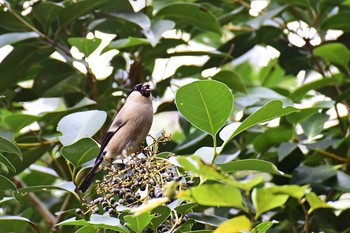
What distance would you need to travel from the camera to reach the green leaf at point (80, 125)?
2.34 meters

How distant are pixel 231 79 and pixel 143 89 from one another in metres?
0.38

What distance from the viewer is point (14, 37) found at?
2.80 metres

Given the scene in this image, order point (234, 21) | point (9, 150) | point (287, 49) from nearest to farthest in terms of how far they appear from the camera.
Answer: point (9, 150) < point (287, 49) < point (234, 21)

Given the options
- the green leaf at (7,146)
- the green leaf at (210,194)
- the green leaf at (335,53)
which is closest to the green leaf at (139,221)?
the green leaf at (210,194)

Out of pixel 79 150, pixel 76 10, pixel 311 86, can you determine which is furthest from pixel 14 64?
pixel 311 86

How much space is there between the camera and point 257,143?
2.85 metres

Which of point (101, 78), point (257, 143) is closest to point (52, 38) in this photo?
point (101, 78)

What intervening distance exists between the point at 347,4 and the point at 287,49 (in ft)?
1.13

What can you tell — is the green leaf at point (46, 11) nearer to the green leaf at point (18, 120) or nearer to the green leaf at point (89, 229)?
the green leaf at point (18, 120)

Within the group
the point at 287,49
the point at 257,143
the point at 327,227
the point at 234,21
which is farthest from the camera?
the point at 234,21

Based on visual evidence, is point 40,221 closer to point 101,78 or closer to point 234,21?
point 101,78

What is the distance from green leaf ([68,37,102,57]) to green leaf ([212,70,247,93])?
1.87 ft

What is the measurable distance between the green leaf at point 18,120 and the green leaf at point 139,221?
998mm

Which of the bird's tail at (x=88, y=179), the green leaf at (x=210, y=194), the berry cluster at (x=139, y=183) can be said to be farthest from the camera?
the bird's tail at (x=88, y=179)
